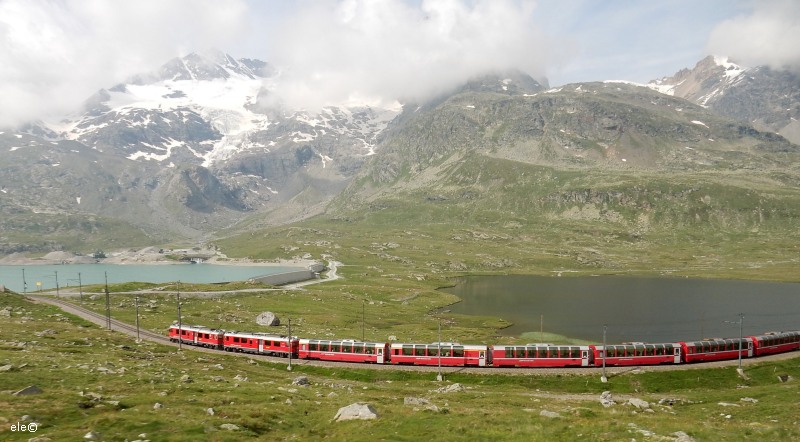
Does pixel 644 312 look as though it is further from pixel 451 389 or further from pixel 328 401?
pixel 328 401

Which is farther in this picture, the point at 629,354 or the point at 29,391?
the point at 629,354

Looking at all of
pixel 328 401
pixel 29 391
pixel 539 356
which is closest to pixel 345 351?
pixel 539 356

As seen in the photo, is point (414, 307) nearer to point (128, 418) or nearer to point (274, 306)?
point (274, 306)

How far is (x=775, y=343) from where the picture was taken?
86312mm

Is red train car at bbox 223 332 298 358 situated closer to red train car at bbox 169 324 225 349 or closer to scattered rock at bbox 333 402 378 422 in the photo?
red train car at bbox 169 324 225 349

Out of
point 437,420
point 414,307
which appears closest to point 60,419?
point 437,420

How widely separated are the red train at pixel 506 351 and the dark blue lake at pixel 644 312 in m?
31.6

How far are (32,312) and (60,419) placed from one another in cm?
9023

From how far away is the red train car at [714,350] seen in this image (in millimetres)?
79500

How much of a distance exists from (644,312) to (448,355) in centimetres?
10193

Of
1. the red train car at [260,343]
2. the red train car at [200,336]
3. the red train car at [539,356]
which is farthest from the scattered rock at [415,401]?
the red train car at [200,336]

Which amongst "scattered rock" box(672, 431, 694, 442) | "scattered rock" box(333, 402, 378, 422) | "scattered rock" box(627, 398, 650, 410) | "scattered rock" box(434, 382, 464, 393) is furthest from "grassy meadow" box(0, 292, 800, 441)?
"scattered rock" box(434, 382, 464, 393)

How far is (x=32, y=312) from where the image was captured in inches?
3957

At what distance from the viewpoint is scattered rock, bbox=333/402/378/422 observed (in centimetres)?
3556
